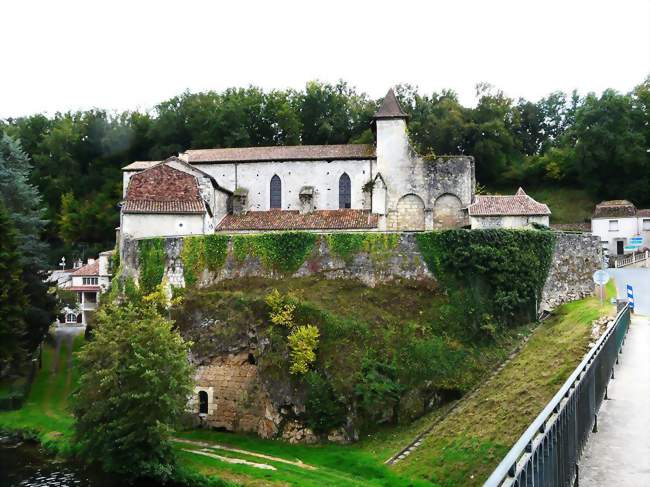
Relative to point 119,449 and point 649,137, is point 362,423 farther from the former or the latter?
point 649,137

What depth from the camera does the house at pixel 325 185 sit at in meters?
39.7

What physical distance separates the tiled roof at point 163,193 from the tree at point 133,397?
1101 cm

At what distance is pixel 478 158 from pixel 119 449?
47.4 metres

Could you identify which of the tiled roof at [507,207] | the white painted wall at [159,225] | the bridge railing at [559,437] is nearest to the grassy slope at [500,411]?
the tiled roof at [507,207]

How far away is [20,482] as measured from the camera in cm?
2559

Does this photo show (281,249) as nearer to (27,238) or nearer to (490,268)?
(490,268)

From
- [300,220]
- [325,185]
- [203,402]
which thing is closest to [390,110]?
[325,185]

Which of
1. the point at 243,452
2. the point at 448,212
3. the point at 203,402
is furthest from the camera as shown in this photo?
the point at 448,212

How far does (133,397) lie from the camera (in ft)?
81.0

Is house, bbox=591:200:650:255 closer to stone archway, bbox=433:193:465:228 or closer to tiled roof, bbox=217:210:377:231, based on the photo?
stone archway, bbox=433:193:465:228

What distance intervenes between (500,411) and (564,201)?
41498 mm

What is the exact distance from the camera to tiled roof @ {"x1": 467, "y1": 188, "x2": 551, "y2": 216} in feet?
122

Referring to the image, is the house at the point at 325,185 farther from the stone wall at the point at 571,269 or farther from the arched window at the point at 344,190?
the stone wall at the point at 571,269

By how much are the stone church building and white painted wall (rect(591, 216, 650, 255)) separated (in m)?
15.9
